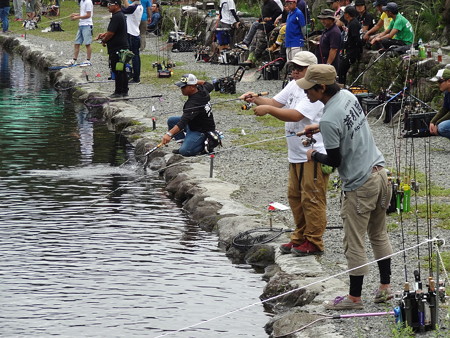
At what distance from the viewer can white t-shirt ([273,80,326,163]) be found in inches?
335

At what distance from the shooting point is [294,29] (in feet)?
60.1

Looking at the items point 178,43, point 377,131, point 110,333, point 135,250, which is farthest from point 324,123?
point 178,43

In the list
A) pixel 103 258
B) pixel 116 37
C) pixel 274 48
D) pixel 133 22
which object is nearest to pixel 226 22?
pixel 274 48

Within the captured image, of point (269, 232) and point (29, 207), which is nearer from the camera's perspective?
point (269, 232)

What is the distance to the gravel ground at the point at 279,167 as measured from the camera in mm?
8281

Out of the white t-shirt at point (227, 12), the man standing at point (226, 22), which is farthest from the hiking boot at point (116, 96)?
the white t-shirt at point (227, 12)

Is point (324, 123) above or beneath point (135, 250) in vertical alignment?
above

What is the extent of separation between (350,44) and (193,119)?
18.2ft

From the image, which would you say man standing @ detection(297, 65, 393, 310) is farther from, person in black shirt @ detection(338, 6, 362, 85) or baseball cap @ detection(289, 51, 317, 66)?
person in black shirt @ detection(338, 6, 362, 85)

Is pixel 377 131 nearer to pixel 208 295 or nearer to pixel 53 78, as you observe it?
Result: pixel 208 295

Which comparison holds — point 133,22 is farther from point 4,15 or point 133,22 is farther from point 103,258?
point 4,15

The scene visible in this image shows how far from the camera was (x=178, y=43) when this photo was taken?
93.2 ft

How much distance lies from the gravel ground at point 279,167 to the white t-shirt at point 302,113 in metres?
1.01

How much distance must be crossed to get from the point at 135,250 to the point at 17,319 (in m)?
2.23
